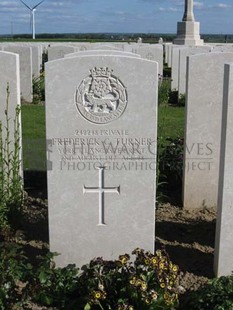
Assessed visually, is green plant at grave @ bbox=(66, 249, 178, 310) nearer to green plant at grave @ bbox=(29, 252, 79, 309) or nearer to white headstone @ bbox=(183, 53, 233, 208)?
green plant at grave @ bbox=(29, 252, 79, 309)

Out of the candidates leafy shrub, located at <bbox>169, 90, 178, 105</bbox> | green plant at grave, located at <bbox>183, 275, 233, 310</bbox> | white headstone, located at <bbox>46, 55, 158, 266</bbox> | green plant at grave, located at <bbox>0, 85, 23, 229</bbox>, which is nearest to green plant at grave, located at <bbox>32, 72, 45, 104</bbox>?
leafy shrub, located at <bbox>169, 90, 178, 105</bbox>

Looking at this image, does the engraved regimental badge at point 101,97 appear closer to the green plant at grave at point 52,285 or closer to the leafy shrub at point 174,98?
the green plant at grave at point 52,285

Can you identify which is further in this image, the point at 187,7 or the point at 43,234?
the point at 187,7

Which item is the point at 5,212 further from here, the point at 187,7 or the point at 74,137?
the point at 187,7

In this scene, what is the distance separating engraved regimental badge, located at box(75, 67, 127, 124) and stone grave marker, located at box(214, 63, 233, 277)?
73 cm

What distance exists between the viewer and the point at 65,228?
157 inches

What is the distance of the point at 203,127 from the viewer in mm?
5359

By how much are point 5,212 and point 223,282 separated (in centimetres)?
206

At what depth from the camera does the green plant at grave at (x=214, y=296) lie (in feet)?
11.2

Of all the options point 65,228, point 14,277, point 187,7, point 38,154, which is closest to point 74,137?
point 65,228

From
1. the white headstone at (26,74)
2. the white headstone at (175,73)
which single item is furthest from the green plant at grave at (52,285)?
the white headstone at (175,73)

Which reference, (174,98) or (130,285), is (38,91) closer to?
(174,98)

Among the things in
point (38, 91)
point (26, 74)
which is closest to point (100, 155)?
point (26, 74)

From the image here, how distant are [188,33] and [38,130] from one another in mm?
20793
